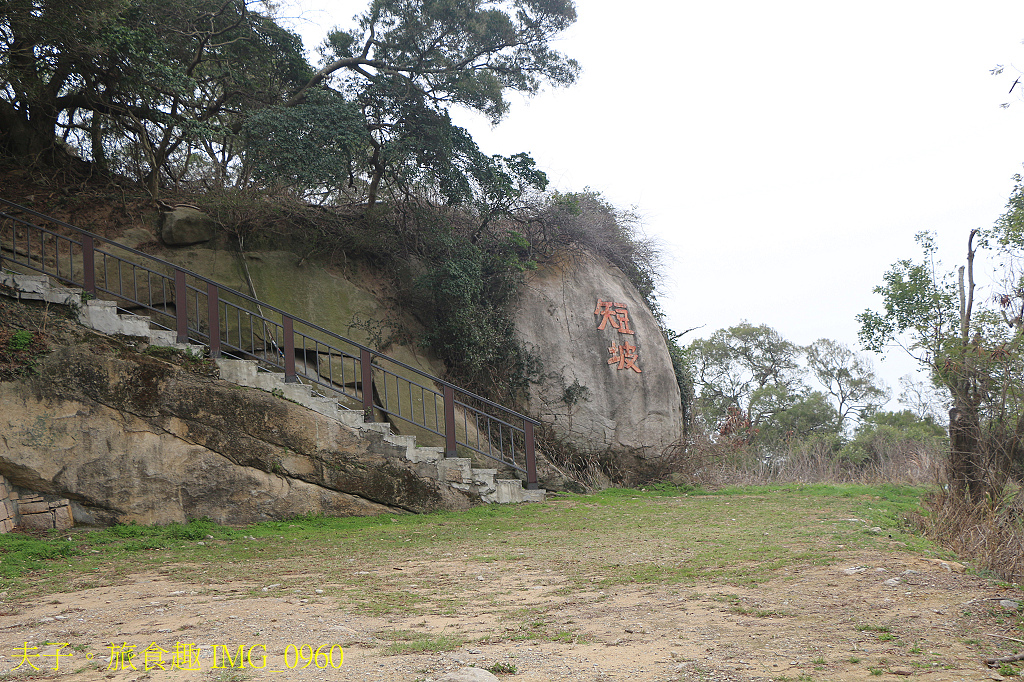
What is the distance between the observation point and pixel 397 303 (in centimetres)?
1347

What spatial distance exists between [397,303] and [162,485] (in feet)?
20.2

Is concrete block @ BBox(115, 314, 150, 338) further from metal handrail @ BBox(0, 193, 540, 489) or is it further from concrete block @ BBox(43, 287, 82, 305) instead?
metal handrail @ BBox(0, 193, 540, 489)

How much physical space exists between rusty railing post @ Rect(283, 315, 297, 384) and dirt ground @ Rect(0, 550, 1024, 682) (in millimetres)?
4466

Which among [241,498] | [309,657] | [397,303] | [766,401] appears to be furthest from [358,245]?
[766,401]

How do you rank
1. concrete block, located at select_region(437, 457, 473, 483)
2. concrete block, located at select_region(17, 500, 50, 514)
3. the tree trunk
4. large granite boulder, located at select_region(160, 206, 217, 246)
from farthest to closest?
large granite boulder, located at select_region(160, 206, 217, 246) → concrete block, located at select_region(437, 457, 473, 483) → the tree trunk → concrete block, located at select_region(17, 500, 50, 514)

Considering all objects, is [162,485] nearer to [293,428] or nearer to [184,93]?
[293,428]

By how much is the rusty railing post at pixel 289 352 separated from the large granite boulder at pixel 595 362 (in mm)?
5195

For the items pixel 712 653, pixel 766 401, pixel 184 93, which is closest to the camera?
pixel 712 653

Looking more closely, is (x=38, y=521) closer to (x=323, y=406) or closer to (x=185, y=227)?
(x=323, y=406)

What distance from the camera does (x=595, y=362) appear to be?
1448 centimetres

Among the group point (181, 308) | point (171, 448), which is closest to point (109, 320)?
point (181, 308)

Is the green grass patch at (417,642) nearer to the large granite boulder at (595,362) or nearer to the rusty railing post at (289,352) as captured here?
the rusty railing post at (289,352)

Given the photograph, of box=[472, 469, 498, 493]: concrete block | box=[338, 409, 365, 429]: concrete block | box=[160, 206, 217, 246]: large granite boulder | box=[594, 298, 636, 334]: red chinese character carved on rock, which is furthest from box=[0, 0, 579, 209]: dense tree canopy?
box=[472, 469, 498, 493]: concrete block

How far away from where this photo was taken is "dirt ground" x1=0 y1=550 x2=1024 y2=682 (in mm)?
3205
